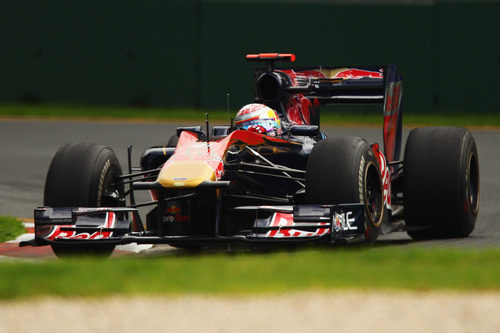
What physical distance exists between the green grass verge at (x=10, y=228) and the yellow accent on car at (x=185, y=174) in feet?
7.68

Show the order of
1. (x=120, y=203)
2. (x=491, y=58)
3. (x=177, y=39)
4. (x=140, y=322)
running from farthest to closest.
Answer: (x=177, y=39) → (x=491, y=58) → (x=120, y=203) → (x=140, y=322)

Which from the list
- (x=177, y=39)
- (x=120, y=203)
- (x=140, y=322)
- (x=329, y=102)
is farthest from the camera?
(x=177, y=39)

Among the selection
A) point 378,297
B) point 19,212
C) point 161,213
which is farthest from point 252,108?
point 378,297

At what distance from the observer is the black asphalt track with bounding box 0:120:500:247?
10.4 m

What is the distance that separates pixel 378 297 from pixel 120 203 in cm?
388

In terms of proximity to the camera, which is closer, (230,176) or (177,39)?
(230,176)

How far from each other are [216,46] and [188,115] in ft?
6.85

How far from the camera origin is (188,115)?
2311 cm

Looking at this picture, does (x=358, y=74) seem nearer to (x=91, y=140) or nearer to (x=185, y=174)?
(x=185, y=174)

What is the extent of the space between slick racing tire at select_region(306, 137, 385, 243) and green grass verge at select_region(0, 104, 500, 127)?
40.7 ft

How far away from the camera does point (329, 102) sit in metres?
10.6

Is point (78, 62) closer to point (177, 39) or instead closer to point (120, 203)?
point (177, 39)

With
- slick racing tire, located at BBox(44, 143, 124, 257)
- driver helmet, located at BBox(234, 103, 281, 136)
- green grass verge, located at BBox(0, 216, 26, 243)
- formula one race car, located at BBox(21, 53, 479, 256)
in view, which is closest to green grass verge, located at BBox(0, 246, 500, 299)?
formula one race car, located at BBox(21, 53, 479, 256)

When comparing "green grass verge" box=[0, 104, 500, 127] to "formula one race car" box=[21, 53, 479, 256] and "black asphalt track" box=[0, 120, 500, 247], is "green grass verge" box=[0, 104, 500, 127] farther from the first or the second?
"formula one race car" box=[21, 53, 479, 256]
